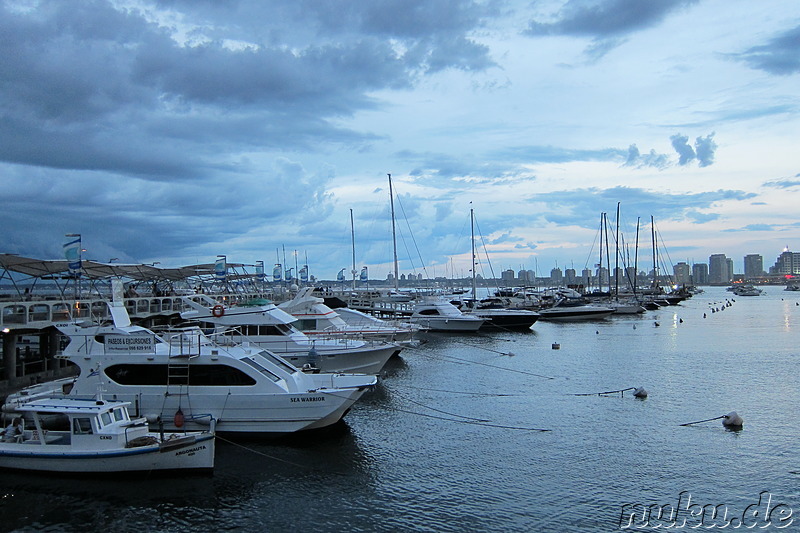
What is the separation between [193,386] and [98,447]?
3787 mm

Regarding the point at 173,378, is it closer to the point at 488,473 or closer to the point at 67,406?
the point at 67,406

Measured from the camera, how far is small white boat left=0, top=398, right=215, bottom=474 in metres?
16.6

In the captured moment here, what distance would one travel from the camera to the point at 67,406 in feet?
56.0

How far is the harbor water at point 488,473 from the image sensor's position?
48.4ft

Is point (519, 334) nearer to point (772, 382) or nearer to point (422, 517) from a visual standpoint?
point (772, 382)

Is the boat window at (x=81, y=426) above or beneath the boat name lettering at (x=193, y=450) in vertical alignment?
above

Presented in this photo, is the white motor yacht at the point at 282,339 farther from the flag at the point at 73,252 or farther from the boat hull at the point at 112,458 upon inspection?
the boat hull at the point at 112,458

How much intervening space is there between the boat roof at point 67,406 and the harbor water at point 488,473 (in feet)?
6.33

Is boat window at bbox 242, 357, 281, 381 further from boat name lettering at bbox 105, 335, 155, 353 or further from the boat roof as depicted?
the boat roof

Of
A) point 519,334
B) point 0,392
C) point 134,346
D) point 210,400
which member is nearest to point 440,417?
point 210,400

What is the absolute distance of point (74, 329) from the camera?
68.5 ft

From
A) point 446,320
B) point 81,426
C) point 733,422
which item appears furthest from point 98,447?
point 446,320

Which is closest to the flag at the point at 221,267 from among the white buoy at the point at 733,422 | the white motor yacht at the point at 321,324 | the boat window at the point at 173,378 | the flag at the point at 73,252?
the white motor yacht at the point at 321,324

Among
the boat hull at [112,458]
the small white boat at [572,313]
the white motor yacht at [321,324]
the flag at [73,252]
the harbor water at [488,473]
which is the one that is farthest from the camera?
the small white boat at [572,313]
